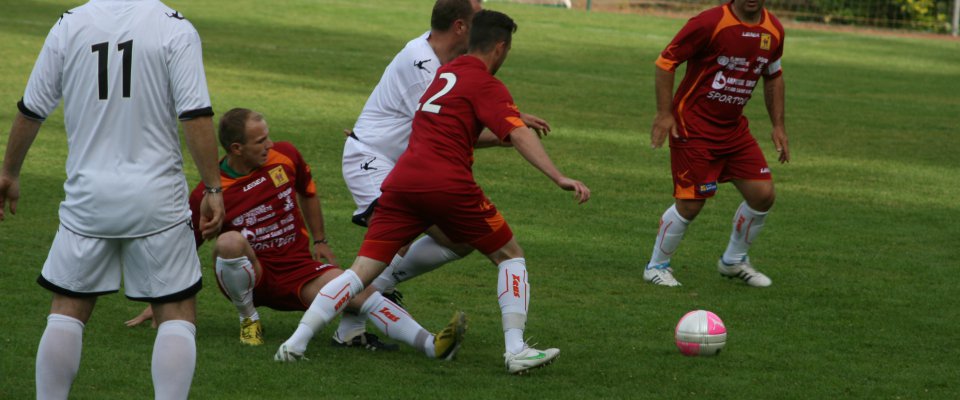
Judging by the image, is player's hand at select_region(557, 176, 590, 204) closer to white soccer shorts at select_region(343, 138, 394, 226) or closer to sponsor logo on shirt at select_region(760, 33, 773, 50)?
white soccer shorts at select_region(343, 138, 394, 226)

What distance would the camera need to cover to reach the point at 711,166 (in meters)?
8.05

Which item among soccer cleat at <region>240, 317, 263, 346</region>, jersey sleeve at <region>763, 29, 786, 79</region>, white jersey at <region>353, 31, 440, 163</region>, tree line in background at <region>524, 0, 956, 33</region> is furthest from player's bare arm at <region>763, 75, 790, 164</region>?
tree line in background at <region>524, 0, 956, 33</region>

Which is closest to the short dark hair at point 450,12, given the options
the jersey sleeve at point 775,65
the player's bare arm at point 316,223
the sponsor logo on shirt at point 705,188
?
the player's bare arm at point 316,223

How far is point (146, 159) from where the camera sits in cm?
445

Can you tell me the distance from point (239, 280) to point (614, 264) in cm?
Answer: 316

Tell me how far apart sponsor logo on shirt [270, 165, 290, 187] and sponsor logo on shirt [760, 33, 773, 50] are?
326 cm

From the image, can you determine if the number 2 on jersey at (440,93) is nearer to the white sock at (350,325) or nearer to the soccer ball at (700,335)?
the white sock at (350,325)

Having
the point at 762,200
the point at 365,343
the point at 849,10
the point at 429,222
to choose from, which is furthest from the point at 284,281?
the point at 849,10

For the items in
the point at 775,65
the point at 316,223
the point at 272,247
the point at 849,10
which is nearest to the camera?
the point at 272,247

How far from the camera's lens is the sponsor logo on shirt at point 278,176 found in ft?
20.4

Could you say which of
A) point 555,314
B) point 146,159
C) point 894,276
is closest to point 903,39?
point 894,276

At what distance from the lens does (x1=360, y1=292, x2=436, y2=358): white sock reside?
6.14m

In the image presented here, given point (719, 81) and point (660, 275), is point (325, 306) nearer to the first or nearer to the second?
point (660, 275)

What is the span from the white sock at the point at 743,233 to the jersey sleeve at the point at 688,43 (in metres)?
1.04
